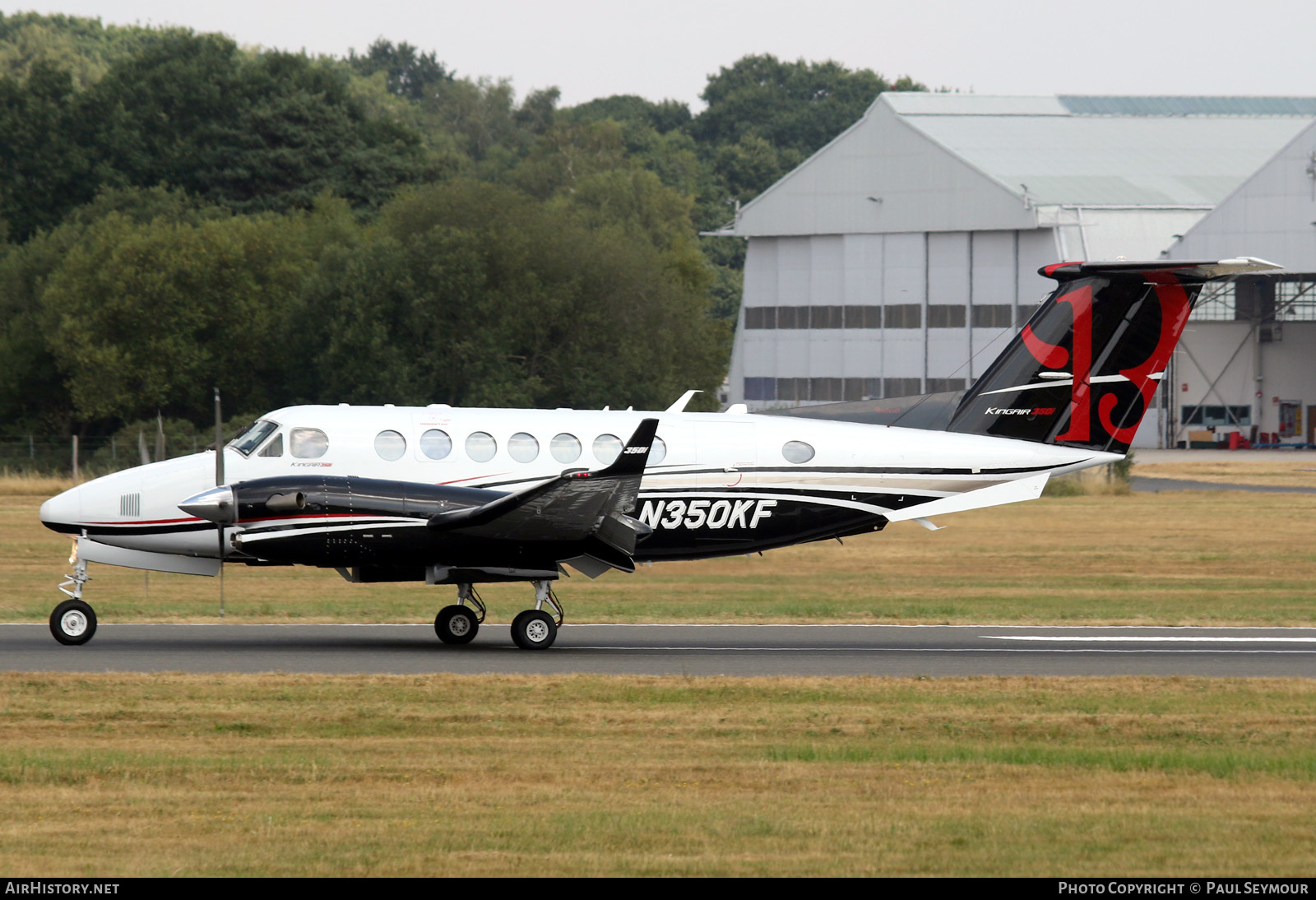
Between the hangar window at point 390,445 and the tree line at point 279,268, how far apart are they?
2884cm

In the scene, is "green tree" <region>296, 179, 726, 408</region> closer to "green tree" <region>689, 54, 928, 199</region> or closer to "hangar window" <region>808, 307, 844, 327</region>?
"hangar window" <region>808, 307, 844, 327</region>

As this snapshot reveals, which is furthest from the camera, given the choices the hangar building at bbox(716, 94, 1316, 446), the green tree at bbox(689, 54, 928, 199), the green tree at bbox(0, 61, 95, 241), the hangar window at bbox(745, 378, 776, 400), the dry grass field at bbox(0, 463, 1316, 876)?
the green tree at bbox(689, 54, 928, 199)

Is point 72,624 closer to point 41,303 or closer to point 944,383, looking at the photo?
point 41,303

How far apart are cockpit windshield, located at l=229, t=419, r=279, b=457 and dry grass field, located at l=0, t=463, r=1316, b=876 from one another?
344 cm

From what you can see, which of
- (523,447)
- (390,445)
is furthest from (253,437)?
(523,447)

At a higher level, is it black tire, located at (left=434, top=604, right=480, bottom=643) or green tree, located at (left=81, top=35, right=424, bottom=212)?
green tree, located at (left=81, top=35, right=424, bottom=212)

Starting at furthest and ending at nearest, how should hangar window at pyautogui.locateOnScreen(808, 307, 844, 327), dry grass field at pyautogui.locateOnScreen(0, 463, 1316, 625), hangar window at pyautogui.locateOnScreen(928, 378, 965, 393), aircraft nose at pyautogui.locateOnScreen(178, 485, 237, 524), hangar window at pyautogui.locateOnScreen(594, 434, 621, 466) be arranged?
hangar window at pyautogui.locateOnScreen(808, 307, 844, 327) → hangar window at pyautogui.locateOnScreen(928, 378, 965, 393) → dry grass field at pyautogui.locateOnScreen(0, 463, 1316, 625) → hangar window at pyautogui.locateOnScreen(594, 434, 621, 466) → aircraft nose at pyautogui.locateOnScreen(178, 485, 237, 524)

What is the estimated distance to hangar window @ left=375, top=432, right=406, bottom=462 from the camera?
17.6 m

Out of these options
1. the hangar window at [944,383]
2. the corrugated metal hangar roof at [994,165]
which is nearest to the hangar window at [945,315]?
the hangar window at [944,383]

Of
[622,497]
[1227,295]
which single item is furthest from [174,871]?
[1227,295]

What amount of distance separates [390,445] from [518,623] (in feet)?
8.42

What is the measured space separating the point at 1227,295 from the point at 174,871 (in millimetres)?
74982

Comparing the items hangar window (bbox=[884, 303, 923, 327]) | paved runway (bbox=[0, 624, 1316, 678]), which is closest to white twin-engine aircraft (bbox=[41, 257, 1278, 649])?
paved runway (bbox=[0, 624, 1316, 678])

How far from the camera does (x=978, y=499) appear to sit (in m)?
19.1
